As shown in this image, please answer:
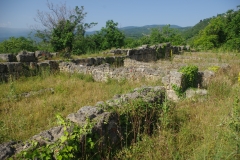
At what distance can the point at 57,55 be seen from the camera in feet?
42.5

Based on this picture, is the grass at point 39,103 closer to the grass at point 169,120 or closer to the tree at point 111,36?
the grass at point 169,120

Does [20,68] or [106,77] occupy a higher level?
[20,68]

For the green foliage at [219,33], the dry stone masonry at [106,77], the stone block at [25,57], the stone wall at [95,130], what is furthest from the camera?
the green foliage at [219,33]

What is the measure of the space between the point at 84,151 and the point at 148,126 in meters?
1.77

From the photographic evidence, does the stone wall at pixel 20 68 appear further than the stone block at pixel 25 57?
No

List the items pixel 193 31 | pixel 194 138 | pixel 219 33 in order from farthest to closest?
pixel 193 31 < pixel 219 33 < pixel 194 138

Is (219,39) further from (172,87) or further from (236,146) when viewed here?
(236,146)

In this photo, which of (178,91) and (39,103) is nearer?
(39,103)

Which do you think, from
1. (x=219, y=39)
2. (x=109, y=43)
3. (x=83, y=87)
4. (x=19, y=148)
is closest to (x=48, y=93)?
(x=83, y=87)

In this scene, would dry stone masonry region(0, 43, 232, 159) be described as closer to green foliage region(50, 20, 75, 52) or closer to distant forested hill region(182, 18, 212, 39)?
green foliage region(50, 20, 75, 52)

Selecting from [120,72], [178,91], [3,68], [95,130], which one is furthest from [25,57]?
[95,130]

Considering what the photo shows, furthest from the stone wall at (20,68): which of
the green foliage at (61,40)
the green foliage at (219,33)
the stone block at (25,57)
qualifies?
the green foliage at (219,33)

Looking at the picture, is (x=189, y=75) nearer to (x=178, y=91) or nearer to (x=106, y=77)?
(x=178, y=91)

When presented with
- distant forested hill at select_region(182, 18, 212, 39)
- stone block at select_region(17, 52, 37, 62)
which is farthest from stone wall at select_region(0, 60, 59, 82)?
distant forested hill at select_region(182, 18, 212, 39)
